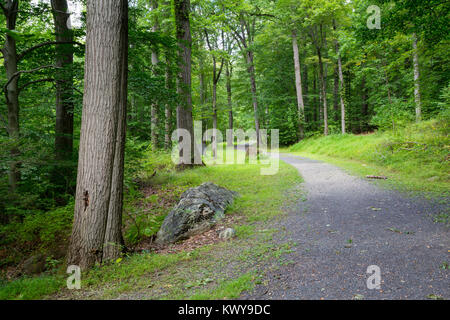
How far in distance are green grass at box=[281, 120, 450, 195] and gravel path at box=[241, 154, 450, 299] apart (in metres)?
1.98

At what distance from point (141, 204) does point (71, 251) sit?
10.2 ft

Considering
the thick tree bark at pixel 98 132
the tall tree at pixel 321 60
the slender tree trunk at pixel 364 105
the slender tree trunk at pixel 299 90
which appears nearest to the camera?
the thick tree bark at pixel 98 132

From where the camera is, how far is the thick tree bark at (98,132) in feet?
12.1

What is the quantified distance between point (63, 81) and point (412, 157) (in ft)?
38.5

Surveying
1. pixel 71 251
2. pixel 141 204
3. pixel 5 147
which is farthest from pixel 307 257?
pixel 5 147

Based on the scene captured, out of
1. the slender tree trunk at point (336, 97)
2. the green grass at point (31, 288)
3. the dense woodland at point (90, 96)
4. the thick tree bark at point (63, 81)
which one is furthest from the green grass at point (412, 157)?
the slender tree trunk at point (336, 97)

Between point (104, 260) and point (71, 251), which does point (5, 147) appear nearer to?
point (71, 251)

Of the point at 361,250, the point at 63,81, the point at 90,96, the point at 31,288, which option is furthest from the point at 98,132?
the point at 361,250

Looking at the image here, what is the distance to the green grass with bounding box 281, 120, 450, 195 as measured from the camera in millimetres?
7008

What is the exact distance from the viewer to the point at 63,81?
604 cm

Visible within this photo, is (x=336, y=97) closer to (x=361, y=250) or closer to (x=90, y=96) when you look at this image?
(x=361, y=250)

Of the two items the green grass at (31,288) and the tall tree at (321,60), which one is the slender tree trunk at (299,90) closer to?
the tall tree at (321,60)

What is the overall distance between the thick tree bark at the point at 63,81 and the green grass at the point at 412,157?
937 centimetres
